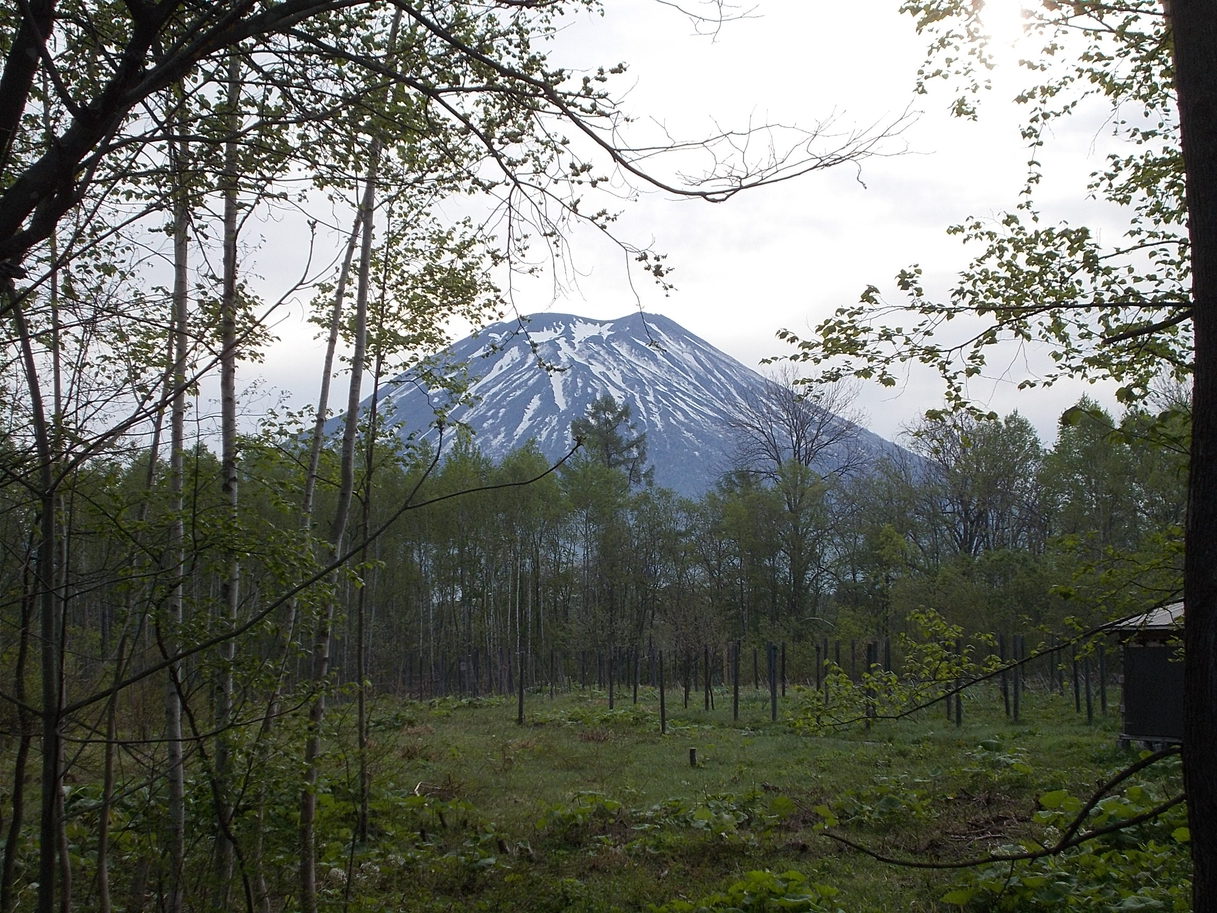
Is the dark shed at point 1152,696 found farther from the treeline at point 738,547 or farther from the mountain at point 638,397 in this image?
the mountain at point 638,397

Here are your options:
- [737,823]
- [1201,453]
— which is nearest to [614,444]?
[737,823]

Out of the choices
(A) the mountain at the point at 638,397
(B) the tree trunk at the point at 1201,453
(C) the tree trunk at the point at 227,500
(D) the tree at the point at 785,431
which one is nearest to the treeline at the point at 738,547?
(D) the tree at the point at 785,431

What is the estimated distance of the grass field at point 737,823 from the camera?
237 inches

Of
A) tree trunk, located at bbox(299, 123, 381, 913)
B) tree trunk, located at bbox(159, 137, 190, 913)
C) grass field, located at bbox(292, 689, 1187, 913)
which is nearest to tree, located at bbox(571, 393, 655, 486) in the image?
grass field, located at bbox(292, 689, 1187, 913)

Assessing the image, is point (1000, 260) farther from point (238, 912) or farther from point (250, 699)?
point (238, 912)

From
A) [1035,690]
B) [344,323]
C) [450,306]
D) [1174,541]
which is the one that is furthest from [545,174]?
[1035,690]

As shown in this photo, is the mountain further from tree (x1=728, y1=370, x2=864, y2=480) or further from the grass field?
the grass field

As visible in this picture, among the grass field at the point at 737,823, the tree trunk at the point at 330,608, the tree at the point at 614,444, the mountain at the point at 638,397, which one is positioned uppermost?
the mountain at the point at 638,397

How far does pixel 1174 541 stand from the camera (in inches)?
163

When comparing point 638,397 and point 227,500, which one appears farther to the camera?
point 638,397

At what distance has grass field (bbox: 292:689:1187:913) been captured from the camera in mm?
6016

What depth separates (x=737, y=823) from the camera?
29.1 ft

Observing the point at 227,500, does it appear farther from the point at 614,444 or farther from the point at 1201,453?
the point at 614,444

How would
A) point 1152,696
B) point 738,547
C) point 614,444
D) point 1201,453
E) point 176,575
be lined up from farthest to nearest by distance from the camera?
point 614,444
point 738,547
point 1152,696
point 176,575
point 1201,453
